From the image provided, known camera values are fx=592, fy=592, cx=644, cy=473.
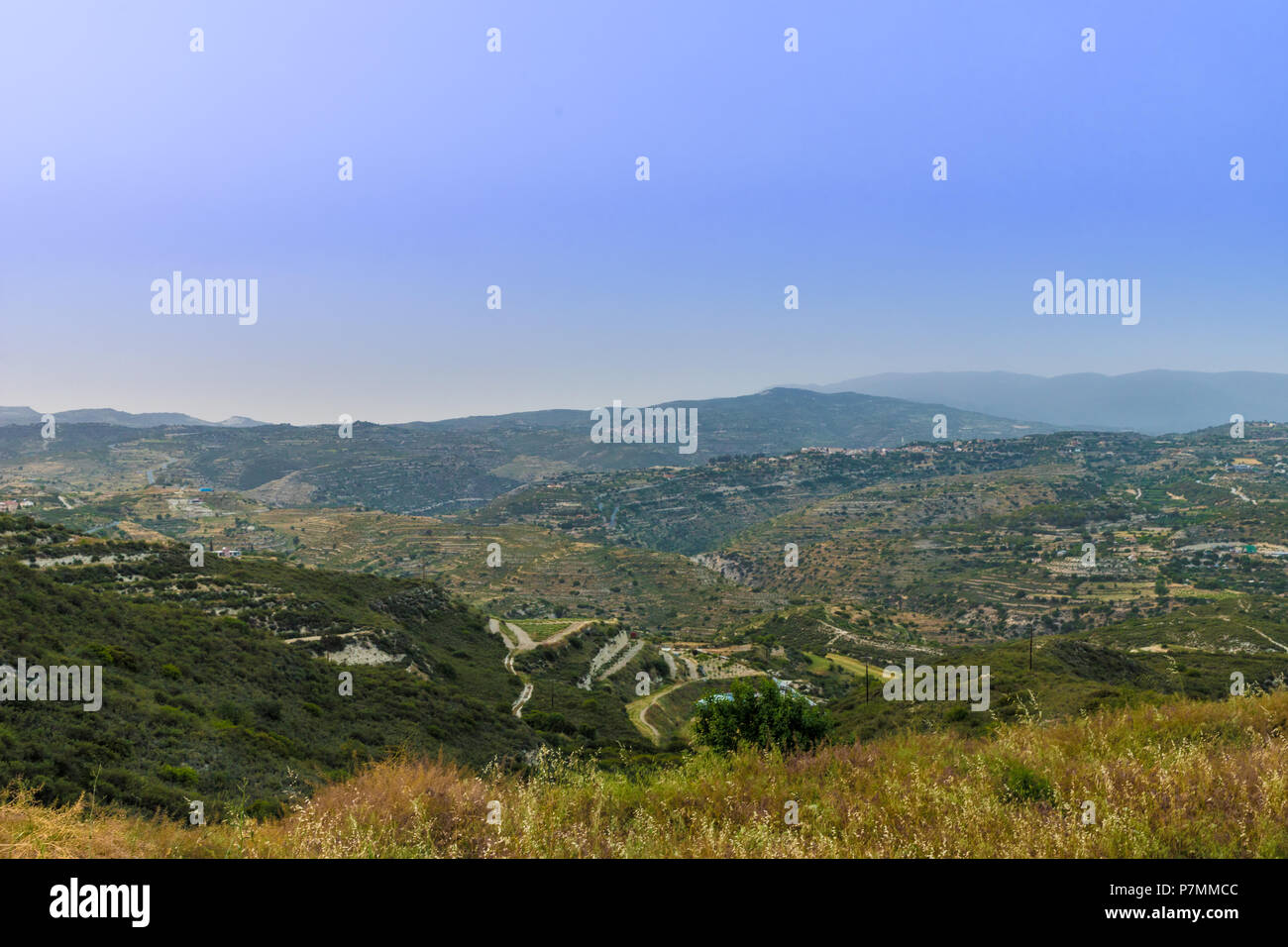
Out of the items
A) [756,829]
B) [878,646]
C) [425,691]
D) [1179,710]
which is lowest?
[878,646]

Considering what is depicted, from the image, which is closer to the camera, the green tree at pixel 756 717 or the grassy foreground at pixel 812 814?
the grassy foreground at pixel 812 814

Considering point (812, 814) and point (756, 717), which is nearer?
point (812, 814)

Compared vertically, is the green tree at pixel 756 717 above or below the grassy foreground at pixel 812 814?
below

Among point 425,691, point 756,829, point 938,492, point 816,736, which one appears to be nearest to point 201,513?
point 425,691

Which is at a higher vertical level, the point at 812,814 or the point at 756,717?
the point at 812,814

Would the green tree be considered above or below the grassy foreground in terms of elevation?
below

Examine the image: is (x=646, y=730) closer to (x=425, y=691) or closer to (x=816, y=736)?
(x=425, y=691)

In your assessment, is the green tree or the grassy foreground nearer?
the grassy foreground
